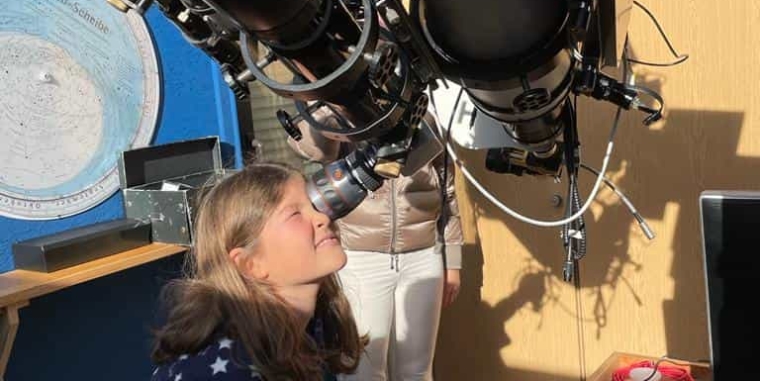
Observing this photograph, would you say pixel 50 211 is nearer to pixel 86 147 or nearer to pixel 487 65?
pixel 86 147

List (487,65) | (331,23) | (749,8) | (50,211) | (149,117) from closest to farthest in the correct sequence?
1. (331,23)
2. (487,65)
3. (749,8)
4. (50,211)
5. (149,117)

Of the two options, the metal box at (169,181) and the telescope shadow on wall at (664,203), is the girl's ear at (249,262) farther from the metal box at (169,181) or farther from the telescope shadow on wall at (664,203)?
the telescope shadow on wall at (664,203)

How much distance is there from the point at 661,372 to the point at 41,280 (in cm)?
125

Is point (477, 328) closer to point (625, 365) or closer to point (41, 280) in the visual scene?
point (625, 365)

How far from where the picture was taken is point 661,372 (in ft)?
4.58

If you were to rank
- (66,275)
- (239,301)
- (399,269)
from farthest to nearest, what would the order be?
(399,269) < (66,275) < (239,301)

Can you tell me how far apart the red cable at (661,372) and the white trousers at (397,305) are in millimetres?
569

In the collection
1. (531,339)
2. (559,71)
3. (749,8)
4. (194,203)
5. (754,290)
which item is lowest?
(531,339)

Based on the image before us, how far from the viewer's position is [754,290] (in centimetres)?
83

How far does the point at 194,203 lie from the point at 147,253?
0.52ft

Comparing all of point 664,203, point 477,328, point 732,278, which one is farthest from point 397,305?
A: point 732,278

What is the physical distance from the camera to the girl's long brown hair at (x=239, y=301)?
40.3 inches

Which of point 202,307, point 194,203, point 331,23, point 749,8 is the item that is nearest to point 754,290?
point 331,23

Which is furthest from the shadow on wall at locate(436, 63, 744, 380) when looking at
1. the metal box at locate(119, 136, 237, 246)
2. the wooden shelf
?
the wooden shelf
